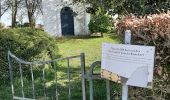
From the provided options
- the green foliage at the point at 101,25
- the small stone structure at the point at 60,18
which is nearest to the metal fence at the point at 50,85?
the green foliage at the point at 101,25

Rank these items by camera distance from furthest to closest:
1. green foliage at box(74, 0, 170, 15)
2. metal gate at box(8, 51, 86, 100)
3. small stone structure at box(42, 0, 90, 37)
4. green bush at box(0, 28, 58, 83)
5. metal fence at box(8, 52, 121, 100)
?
small stone structure at box(42, 0, 90, 37) < green bush at box(0, 28, 58, 83) < metal gate at box(8, 51, 86, 100) < metal fence at box(8, 52, 121, 100) < green foliage at box(74, 0, 170, 15)

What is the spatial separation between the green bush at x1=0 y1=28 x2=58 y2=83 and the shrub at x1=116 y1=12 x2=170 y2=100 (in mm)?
5587

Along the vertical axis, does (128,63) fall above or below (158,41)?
below

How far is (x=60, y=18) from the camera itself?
87.5 ft

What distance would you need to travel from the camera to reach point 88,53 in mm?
16562

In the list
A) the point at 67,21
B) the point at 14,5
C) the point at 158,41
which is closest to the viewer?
the point at 158,41

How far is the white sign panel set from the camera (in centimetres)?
399

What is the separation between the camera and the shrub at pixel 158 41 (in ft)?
13.9

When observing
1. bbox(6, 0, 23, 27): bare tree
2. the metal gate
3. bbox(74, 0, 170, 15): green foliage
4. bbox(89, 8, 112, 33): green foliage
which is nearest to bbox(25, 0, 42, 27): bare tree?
bbox(6, 0, 23, 27): bare tree

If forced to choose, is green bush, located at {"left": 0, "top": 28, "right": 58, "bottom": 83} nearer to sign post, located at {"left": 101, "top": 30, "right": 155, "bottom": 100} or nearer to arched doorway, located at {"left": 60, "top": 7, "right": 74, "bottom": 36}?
sign post, located at {"left": 101, "top": 30, "right": 155, "bottom": 100}

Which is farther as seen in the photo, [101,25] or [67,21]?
[67,21]

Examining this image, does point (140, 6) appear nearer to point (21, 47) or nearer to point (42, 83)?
point (42, 83)

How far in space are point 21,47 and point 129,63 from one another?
609 centimetres

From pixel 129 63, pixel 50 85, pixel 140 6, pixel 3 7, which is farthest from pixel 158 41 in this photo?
pixel 3 7
